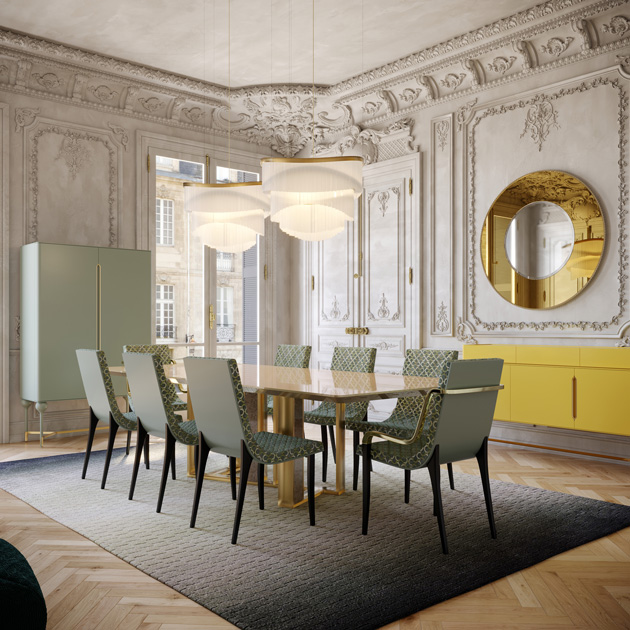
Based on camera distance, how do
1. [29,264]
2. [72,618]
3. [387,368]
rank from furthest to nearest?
[387,368], [29,264], [72,618]

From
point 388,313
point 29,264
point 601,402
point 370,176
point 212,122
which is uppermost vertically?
point 212,122

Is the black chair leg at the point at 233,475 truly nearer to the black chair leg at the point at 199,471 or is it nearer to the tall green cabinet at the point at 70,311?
the black chair leg at the point at 199,471

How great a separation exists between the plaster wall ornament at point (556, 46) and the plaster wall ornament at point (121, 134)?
395 cm

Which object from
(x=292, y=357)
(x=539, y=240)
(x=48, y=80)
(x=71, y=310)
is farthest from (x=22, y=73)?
(x=539, y=240)

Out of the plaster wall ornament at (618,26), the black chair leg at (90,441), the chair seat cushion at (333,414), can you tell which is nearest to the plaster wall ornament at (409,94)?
the plaster wall ornament at (618,26)

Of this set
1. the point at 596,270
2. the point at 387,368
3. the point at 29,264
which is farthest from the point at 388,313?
the point at 29,264

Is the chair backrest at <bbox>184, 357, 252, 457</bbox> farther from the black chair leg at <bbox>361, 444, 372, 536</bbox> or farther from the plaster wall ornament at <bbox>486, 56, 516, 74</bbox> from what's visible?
the plaster wall ornament at <bbox>486, 56, 516, 74</bbox>

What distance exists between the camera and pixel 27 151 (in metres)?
5.99

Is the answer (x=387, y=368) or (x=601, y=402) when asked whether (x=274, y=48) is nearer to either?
(x=387, y=368)

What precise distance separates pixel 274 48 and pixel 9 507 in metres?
4.20

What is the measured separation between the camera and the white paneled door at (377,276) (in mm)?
6547

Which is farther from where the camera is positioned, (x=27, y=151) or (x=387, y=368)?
(x=387, y=368)

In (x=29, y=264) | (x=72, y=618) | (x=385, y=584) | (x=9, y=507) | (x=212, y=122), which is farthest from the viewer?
(x=212, y=122)

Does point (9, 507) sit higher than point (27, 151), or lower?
lower
